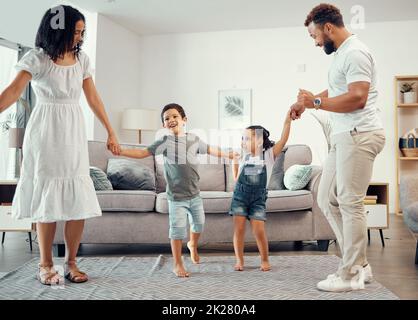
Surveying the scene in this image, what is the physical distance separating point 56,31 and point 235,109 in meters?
4.53

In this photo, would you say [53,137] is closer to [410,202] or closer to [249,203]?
[249,203]

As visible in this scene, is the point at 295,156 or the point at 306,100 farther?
the point at 295,156

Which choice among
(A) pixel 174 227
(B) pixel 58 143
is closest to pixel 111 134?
(B) pixel 58 143

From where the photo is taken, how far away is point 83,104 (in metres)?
5.53

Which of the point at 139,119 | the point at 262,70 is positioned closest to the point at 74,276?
A: the point at 139,119

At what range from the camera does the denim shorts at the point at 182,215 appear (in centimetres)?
233

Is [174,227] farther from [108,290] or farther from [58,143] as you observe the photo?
[58,143]

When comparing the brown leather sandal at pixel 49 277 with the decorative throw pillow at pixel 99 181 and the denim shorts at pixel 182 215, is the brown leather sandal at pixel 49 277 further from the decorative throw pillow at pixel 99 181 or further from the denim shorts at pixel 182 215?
the decorative throw pillow at pixel 99 181

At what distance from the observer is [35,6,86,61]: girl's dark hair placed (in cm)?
200

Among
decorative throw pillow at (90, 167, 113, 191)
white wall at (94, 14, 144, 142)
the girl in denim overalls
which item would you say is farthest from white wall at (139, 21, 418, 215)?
the girl in denim overalls

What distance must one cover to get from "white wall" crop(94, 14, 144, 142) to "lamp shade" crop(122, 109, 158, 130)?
282 mm

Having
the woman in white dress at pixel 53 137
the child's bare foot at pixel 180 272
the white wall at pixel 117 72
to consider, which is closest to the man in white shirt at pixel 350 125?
the child's bare foot at pixel 180 272

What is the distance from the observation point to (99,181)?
3.17 meters

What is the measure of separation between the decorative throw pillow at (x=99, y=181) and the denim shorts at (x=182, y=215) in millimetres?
954
